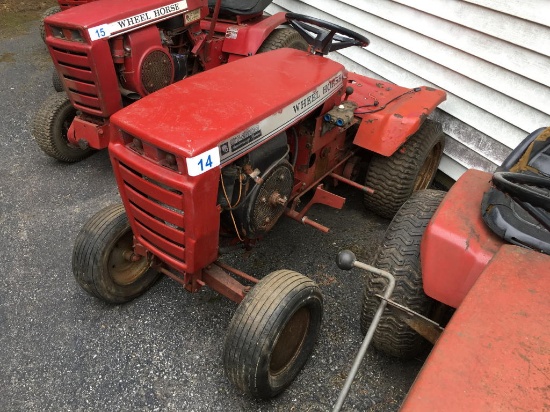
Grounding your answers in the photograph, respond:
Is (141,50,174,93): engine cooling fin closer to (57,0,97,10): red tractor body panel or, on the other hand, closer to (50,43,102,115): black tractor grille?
(50,43,102,115): black tractor grille

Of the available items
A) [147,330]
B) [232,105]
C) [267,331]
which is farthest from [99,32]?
[267,331]

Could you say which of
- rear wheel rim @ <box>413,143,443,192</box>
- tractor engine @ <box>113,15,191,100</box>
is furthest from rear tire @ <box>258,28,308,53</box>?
rear wheel rim @ <box>413,143,443,192</box>

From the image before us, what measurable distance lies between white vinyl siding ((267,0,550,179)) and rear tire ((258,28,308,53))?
597mm

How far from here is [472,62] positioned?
2.99m

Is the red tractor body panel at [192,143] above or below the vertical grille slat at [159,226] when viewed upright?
above

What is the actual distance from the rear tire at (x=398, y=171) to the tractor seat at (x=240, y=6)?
1.81 metres

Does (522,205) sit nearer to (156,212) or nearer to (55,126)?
(156,212)

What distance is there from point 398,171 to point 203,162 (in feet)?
5.17

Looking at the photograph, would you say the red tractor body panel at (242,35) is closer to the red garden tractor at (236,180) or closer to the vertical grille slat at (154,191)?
the red garden tractor at (236,180)

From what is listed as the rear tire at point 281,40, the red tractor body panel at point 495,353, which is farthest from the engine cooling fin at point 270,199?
the rear tire at point 281,40

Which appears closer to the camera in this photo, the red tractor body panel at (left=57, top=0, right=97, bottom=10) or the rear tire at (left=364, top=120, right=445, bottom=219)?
the rear tire at (left=364, top=120, right=445, bottom=219)

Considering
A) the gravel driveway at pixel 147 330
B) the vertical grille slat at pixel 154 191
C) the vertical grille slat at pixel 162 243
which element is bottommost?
the gravel driveway at pixel 147 330

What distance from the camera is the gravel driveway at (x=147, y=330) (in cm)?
203

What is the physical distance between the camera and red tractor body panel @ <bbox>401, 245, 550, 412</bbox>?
35.9 inches
